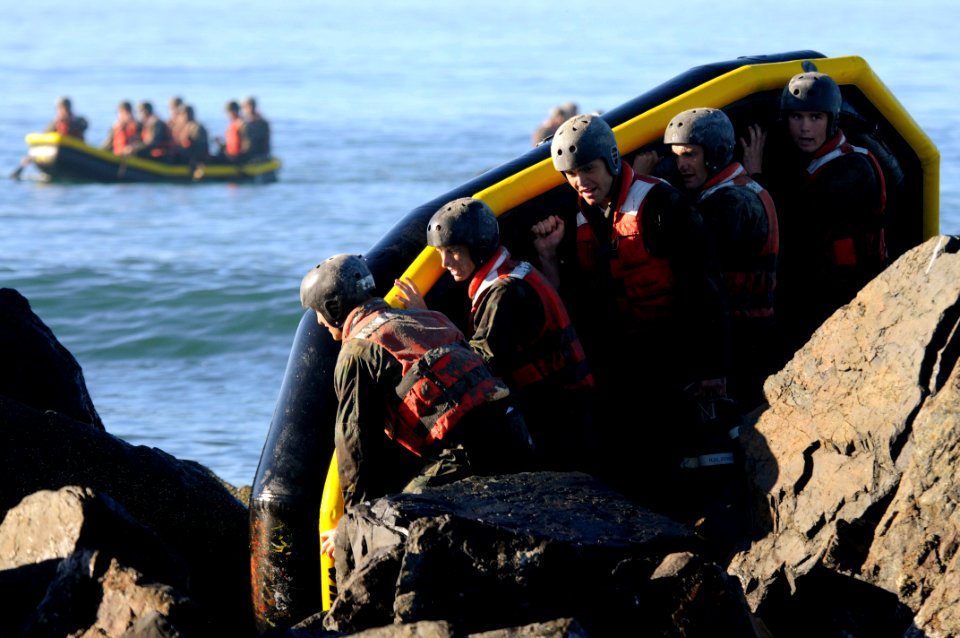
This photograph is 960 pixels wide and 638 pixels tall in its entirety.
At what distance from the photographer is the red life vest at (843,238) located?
697 cm

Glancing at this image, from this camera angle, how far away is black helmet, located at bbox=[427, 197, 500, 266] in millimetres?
5652

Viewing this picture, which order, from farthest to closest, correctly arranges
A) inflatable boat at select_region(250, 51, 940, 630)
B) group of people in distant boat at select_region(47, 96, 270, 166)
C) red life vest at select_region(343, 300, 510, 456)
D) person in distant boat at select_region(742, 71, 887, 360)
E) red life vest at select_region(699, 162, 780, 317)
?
group of people in distant boat at select_region(47, 96, 270, 166) < person in distant boat at select_region(742, 71, 887, 360) < red life vest at select_region(699, 162, 780, 317) < inflatable boat at select_region(250, 51, 940, 630) < red life vest at select_region(343, 300, 510, 456)

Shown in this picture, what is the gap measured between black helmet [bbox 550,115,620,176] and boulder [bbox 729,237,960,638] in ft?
3.65

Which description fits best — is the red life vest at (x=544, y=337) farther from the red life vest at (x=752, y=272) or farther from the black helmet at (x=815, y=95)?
the black helmet at (x=815, y=95)

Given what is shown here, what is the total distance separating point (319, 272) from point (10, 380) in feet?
7.06

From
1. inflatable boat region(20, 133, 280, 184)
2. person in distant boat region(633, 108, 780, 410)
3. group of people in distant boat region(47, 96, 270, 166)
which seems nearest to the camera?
person in distant boat region(633, 108, 780, 410)

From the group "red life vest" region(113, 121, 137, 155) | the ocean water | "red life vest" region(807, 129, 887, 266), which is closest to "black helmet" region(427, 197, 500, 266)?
"red life vest" region(807, 129, 887, 266)

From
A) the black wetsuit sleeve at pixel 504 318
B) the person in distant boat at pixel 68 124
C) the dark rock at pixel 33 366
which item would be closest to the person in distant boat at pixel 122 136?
A: the person in distant boat at pixel 68 124

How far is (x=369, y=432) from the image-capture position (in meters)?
5.25

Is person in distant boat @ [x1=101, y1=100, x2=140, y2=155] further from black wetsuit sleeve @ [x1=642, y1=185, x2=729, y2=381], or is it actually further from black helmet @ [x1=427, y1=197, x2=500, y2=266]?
black helmet @ [x1=427, y1=197, x2=500, y2=266]

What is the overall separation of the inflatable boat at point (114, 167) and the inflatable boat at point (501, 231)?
2486 cm

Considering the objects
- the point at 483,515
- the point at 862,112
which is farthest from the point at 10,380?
the point at 862,112

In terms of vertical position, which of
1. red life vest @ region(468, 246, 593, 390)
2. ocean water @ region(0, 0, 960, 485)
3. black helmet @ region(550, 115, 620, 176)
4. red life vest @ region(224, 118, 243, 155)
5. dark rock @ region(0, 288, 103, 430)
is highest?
black helmet @ region(550, 115, 620, 176)

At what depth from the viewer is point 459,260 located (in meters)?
5.72
